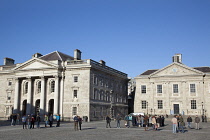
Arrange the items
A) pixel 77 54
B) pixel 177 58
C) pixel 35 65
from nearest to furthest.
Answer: pixel 35 65 < pixel 77 54 < pixel 177 58

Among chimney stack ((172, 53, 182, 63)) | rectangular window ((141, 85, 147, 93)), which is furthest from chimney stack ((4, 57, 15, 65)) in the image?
chimney stack ((172, 53, 182, 63))

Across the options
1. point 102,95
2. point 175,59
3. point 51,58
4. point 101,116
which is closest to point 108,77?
point 102,95

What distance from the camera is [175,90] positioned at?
54781mm

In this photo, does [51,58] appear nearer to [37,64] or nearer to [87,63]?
[37,64]

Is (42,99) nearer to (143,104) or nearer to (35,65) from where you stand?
(35,65)

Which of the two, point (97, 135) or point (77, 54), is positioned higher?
point (77, 54)

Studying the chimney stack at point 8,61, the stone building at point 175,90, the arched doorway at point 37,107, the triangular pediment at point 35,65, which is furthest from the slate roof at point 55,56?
the stone building at point 175,90

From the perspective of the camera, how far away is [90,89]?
4484 cm

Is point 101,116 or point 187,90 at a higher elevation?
point 187,90

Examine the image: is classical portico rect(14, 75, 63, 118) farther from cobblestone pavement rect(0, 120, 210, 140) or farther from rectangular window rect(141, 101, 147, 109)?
cobblestone pavement rect(0, 120, 210, 140)

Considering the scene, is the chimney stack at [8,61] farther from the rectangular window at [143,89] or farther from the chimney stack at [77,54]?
the rectangular window at [143,89]

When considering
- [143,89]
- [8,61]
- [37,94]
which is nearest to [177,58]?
[143,89]

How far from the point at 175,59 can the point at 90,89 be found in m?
22.4

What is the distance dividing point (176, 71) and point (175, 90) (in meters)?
3.88
